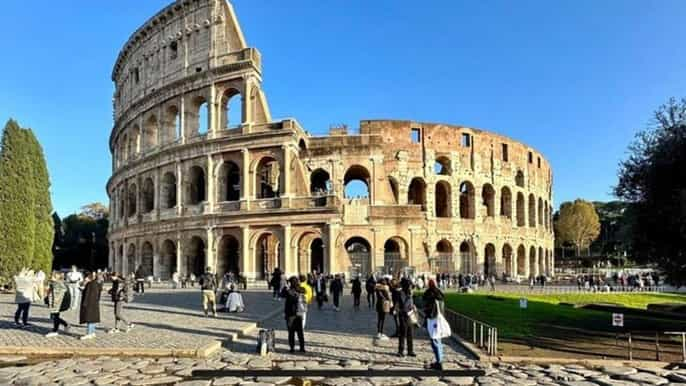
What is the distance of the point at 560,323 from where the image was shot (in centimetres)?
1418

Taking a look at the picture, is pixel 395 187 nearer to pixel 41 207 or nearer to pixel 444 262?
pixel 444 262

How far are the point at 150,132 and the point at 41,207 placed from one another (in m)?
16.0

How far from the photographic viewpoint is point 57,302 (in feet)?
61.6

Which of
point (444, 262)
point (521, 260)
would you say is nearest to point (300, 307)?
point (444, 262)

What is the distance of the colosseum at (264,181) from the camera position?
3225 cm

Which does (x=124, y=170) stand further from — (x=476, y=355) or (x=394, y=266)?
(x=476, y=355)

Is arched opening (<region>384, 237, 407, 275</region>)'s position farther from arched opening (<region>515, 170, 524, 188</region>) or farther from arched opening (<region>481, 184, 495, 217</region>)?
arched opening (<region>515, 170, 524, 188</region>)

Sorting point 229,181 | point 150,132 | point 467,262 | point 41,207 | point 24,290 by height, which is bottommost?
point 467,262

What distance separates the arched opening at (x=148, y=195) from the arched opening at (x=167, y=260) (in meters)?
4.42

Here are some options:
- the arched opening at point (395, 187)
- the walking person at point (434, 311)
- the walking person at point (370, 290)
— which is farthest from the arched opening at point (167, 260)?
the walking person at point (434, 311)

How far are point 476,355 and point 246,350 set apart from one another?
14.1ft

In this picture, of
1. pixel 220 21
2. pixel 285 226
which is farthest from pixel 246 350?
pixel 220 21

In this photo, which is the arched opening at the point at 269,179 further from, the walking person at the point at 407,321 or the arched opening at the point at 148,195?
the walking person at the point at 407,321

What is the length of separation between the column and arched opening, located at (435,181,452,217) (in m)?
16.3
